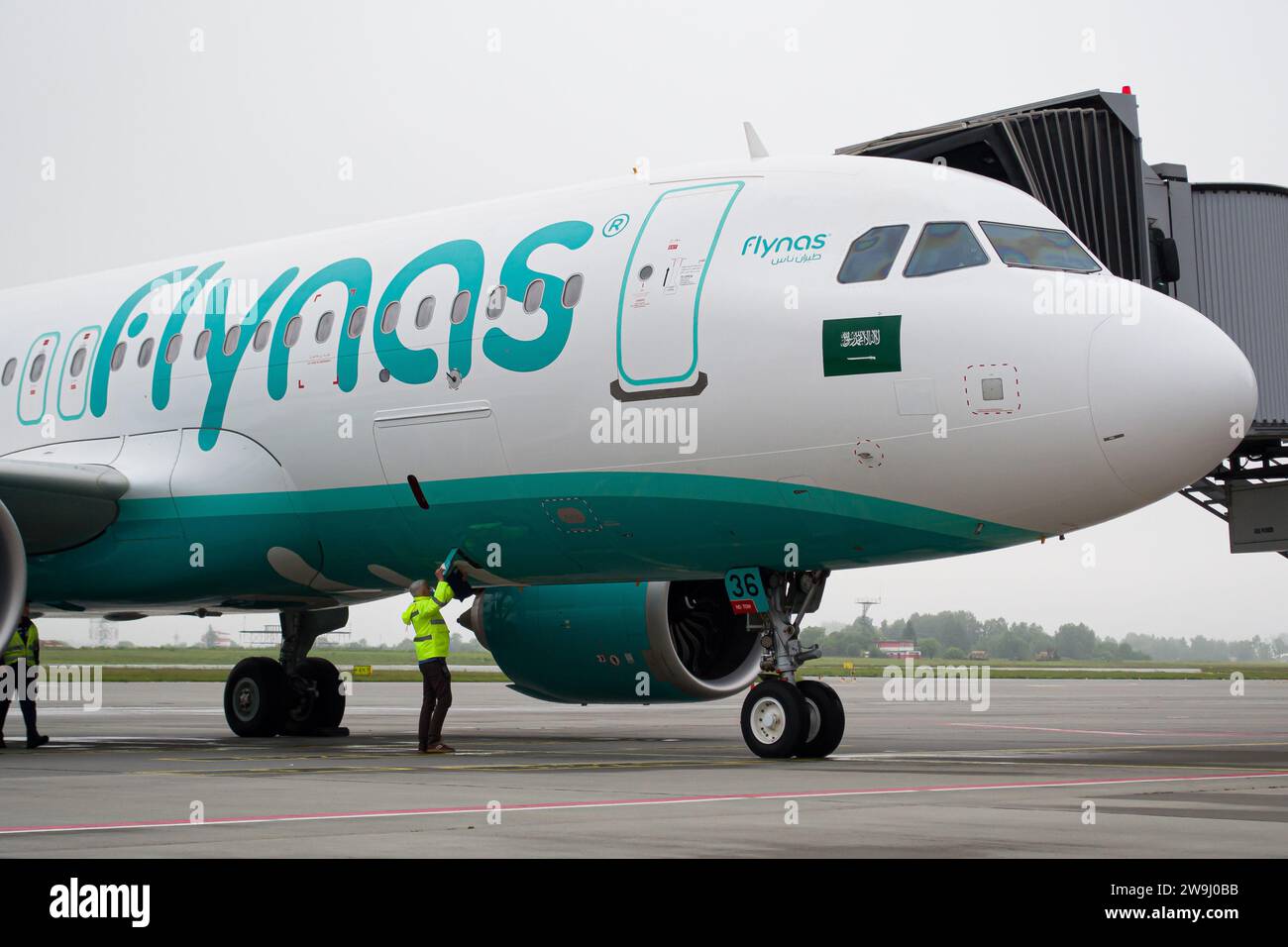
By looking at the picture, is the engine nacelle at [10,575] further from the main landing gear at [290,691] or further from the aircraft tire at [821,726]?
the aircraft tire at [821,726]

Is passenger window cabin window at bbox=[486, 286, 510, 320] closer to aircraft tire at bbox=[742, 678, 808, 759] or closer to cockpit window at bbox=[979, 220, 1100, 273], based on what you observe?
aircraft tire at bbox=[742, 678, 808, 759]

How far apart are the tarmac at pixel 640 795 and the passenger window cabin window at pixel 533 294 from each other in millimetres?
3683

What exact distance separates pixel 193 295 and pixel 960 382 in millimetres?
8449

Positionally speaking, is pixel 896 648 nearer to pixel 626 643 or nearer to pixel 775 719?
pixel 626 643

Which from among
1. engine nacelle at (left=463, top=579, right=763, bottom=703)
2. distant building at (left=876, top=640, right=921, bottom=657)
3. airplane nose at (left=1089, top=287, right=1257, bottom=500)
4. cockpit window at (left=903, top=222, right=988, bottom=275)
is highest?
cockpit window at (left=903, top=222, right=988, bottom=275)

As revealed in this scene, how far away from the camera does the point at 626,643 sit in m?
14.6

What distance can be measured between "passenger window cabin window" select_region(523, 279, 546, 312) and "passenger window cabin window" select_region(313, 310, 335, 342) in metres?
2.29

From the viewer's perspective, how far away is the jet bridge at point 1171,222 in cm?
1542

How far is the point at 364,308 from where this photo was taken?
14.4 metres

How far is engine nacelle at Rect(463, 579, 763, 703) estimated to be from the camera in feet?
47.7

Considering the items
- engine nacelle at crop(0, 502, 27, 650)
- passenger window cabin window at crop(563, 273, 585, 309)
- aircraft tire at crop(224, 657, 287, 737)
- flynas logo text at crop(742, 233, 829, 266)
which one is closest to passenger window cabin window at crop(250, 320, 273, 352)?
engine nacelle at crop(0, 502, 27, 650)

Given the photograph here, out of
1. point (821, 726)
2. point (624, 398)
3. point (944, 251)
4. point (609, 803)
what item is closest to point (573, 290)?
point (624, 398)
